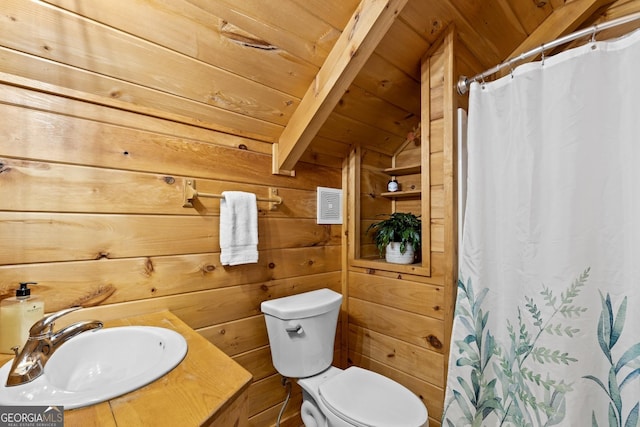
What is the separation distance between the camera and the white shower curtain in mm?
946

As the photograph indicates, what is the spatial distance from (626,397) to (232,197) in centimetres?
160

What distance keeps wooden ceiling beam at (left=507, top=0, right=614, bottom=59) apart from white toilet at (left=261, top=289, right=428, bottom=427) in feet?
5.85

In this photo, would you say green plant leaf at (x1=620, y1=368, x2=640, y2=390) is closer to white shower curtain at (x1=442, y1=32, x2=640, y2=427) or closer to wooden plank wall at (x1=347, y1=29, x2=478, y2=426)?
white shower curtain at (x1=442, y1=32, x2=640, y2=427)

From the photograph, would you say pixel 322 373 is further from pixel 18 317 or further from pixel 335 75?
pixel 335 75

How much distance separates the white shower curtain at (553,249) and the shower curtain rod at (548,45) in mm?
51

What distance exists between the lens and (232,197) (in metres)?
1.35

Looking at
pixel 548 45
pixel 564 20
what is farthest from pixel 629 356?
pixel 564 20

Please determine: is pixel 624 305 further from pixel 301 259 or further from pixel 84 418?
pixel 84 418

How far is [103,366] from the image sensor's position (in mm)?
888

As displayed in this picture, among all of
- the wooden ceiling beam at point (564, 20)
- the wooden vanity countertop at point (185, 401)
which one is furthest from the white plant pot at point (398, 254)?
the wooden ceiling beam at point (564, 20)

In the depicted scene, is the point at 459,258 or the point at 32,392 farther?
the point at 459,258

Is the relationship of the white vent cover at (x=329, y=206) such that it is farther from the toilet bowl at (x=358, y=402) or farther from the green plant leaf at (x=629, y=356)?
the green plant leaf at (x=629, y=356)

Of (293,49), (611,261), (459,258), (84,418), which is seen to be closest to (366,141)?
(293,49)

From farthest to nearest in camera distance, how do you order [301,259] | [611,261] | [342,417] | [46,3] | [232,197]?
1. [301,259]
2. [232,197]
3. [342,417]
4. [611,261]
5. [46,3]
